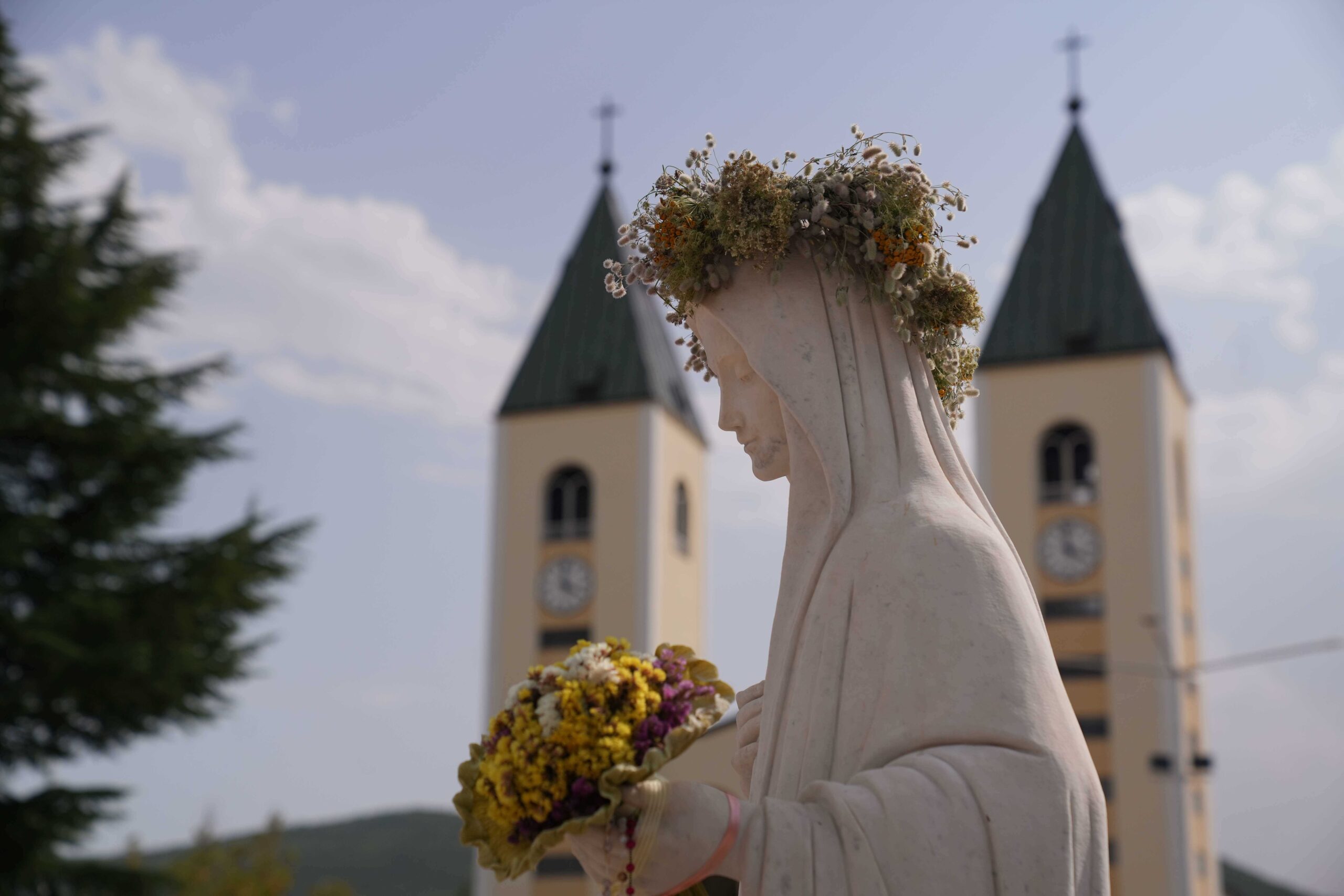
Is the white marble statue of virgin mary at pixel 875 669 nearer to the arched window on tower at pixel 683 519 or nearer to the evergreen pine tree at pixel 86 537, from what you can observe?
the evergreen pine tree at pixel 86 537

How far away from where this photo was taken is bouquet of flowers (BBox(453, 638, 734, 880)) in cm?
235

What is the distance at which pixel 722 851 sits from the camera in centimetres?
246

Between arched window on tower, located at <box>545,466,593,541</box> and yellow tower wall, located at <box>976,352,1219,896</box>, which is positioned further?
arched window on tower, located at <box>545,466,593,541</box>

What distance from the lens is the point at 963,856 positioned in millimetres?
2486

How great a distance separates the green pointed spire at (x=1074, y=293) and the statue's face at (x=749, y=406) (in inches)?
1416

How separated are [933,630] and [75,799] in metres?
19.9

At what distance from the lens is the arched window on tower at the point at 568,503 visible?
42.1 m

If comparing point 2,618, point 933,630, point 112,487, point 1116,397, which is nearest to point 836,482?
point 933,630

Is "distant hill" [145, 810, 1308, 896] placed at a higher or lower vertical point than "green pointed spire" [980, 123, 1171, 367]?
lower

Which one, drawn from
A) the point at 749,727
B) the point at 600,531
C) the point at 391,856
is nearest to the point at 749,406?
the point at 749,727

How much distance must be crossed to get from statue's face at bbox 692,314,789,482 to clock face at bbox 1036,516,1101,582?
3552 cm

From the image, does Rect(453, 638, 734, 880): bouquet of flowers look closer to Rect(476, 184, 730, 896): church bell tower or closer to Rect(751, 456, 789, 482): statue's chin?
Rect(751, 456, 789, 482): statue's chin

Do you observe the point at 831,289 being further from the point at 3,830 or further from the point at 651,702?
the point at 3,830

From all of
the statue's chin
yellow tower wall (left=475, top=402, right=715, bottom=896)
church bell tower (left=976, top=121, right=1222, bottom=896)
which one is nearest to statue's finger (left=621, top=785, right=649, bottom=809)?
the statue's chin
